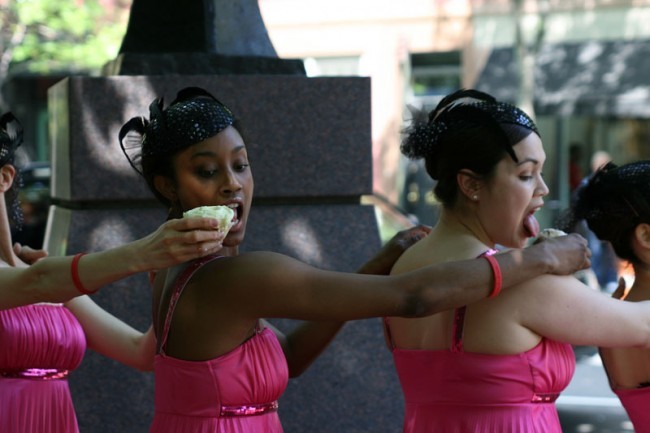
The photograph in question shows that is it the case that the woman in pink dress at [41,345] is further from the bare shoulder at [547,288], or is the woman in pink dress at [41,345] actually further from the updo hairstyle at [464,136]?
the bare shoulder at [547,288]

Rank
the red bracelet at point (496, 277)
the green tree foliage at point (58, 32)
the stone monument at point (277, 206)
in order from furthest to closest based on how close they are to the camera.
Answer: the green tree foliage at point (58, 32), the stone monument at point (277, 206), the red bracelet at point (496, 277)

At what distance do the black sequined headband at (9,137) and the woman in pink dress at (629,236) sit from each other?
199 cm

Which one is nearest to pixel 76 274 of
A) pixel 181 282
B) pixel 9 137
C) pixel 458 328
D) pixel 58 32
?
pixel 181 282

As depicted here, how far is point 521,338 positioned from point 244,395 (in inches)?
30.7

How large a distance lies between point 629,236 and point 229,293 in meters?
1.30

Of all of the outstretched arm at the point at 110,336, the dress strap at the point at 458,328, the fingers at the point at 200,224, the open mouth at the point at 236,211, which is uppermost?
the fingers at the point at 200,224

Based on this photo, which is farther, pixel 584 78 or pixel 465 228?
pixel 584 78

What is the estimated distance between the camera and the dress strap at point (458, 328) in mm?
2920

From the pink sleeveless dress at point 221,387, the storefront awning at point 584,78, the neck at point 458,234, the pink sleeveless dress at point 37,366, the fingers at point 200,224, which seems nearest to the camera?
the fingers at point 200,224

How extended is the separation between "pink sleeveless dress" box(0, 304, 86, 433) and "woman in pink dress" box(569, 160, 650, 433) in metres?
1.84

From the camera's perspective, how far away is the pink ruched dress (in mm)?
2863

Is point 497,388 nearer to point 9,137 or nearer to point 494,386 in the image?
point 494,386

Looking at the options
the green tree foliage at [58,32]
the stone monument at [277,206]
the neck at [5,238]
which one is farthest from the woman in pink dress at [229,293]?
the green tree foliage at [58,32]

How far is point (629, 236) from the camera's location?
3.30 m
